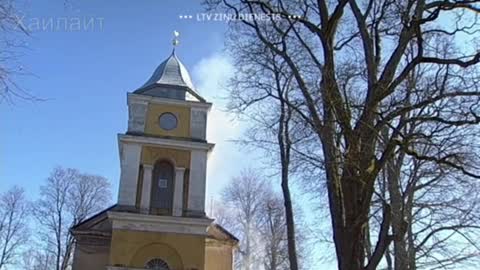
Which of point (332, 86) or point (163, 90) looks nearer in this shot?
point (332, 86)

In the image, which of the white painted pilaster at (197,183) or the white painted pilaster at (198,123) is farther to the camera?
the white painted pilaster at (198,123)

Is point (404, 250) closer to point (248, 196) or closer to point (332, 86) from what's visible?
point (332, 86)

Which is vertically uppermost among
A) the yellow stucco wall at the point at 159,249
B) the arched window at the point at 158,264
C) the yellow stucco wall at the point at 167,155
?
the yellow stucco wall at the point at 167,155

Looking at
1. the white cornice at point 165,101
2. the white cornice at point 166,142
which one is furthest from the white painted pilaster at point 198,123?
the white cornice at point 166,142

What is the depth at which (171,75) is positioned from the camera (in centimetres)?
2894

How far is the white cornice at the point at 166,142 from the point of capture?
25.9m

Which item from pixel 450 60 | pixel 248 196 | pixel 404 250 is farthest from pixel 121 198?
pixel 450 60

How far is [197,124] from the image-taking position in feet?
88.7

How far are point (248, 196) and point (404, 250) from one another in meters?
21.5

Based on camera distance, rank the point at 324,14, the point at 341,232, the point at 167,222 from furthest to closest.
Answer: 1. the point at 167,222
2. the point at 324,14
3. the point at 341,232

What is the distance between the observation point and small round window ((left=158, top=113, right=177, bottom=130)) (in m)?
26.8

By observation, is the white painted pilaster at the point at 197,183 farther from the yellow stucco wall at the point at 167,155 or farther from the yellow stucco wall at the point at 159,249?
the yellow stucco wall at the point at 159,249

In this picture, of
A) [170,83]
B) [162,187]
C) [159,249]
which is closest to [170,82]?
[170,83]

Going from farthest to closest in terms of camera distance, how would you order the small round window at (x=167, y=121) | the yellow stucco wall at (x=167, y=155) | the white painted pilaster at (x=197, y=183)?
the small round window at (x=167, y=121) < the yellow stucco wall at (x=167, y=155) < the white painted pilaster at (x=197, y=183)
